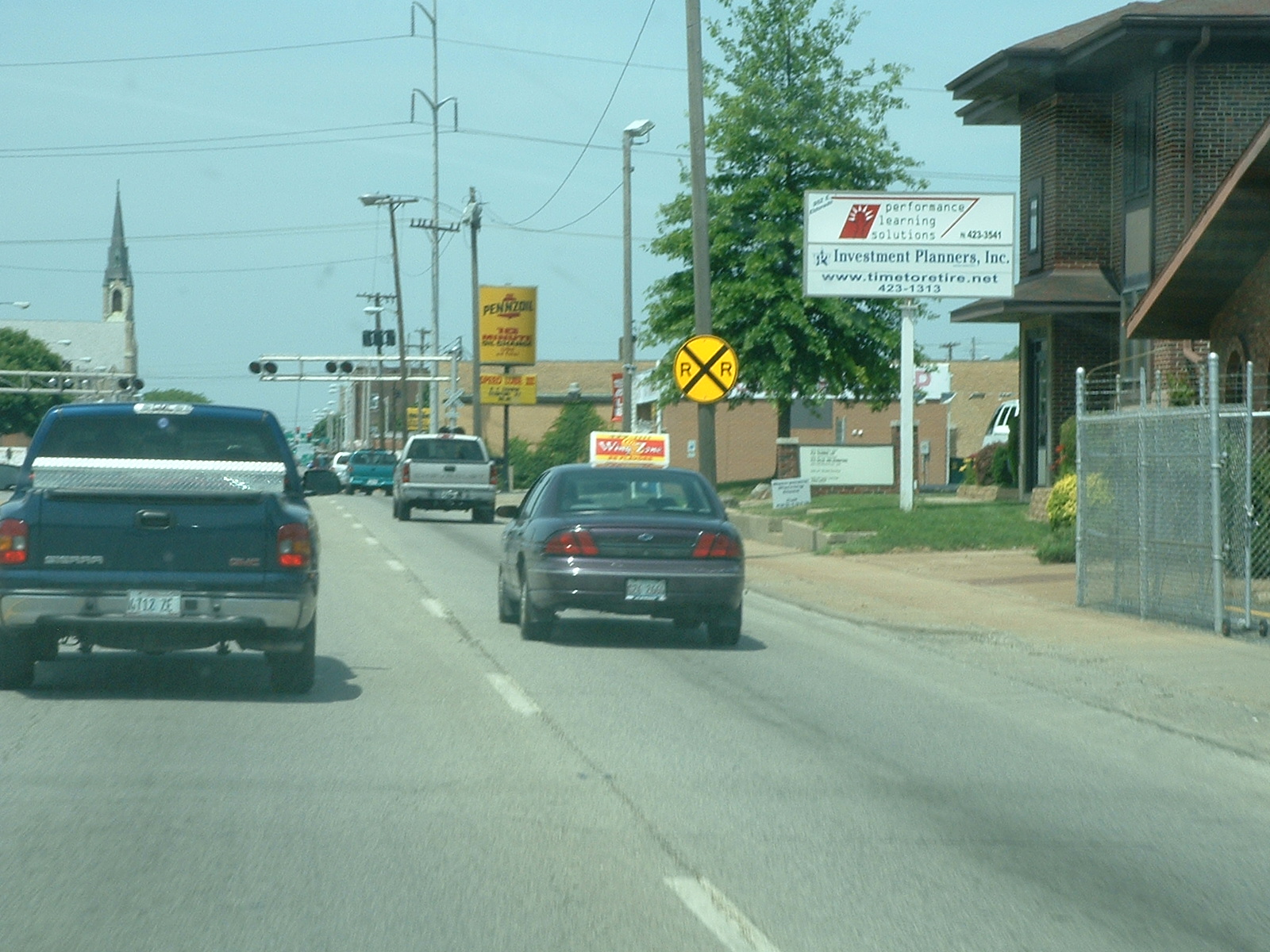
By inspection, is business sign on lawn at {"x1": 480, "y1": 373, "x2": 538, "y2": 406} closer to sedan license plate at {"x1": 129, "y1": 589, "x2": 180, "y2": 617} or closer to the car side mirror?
the car side mirror

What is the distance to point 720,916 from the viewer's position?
6.14 m

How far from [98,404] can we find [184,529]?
1573mm

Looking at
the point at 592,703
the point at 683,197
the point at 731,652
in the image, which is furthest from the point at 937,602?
the point at 683,197

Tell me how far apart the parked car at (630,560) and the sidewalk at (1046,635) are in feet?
7.07

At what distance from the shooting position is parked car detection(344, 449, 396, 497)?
192 feet

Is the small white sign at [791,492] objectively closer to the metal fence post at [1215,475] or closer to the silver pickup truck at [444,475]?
the silver pickup truck at [444,475]

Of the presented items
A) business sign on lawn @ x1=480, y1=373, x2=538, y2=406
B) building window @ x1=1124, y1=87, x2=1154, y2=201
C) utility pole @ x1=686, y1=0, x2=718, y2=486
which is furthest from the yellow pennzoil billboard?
utility pole @ x1=686, y1=0, x2=718, y2=486

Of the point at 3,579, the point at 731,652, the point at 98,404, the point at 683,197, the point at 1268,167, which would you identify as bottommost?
the point at 731,652

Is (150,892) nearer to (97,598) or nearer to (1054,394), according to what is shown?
(97,598)

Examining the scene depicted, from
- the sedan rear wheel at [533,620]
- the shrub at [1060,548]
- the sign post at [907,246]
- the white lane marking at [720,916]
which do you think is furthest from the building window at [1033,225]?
the white lane marking at [720,916]

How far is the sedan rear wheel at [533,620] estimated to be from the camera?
1465 cm

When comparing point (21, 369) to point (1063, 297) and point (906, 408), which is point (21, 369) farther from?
point (1063, 297)

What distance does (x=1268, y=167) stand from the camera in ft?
62.0

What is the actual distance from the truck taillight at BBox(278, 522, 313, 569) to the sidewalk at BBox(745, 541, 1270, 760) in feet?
18.0
